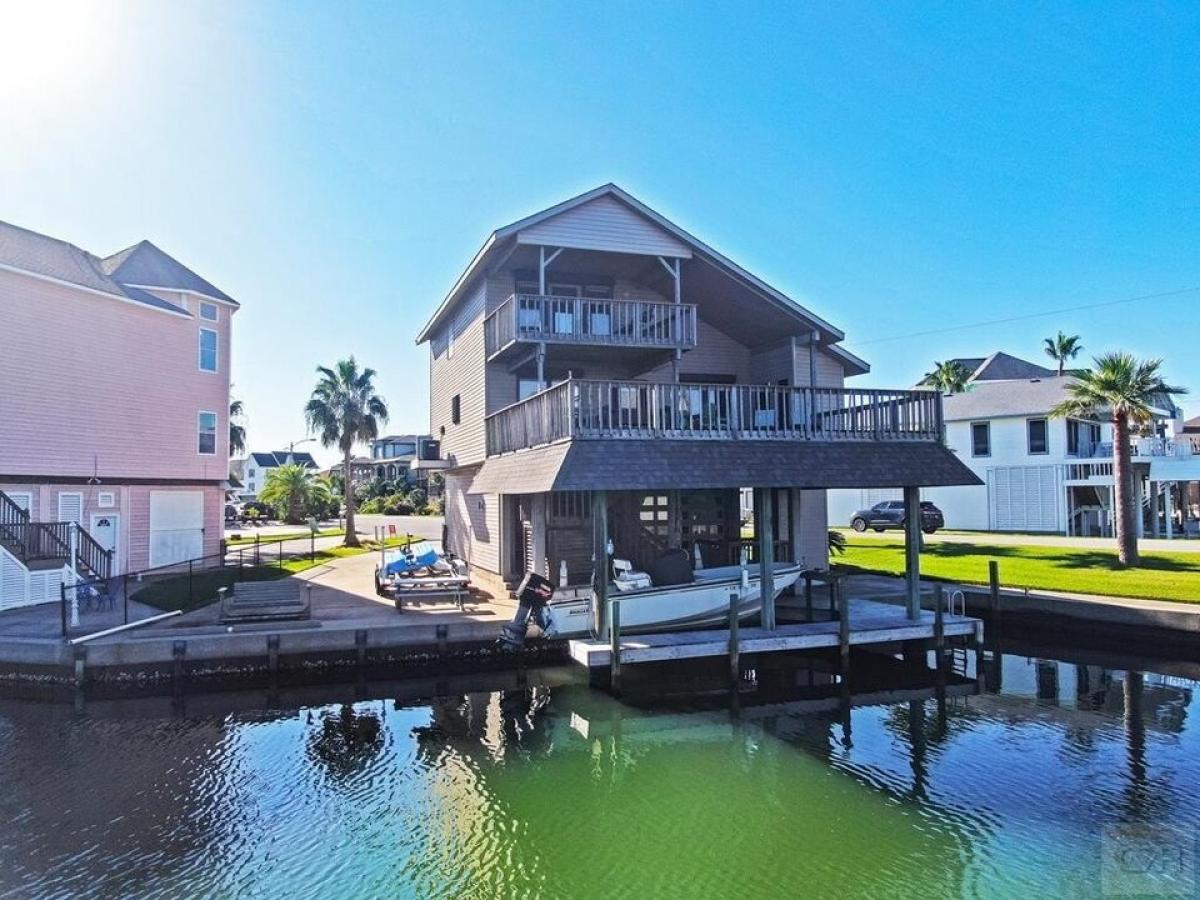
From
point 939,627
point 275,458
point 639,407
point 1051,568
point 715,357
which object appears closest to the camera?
point 639,407

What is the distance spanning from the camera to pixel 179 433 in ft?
82.5

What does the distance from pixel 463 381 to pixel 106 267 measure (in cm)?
1461

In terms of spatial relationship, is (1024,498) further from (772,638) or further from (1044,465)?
(772,638)

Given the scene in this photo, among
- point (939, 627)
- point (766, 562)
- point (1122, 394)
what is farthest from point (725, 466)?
point (1122, 394)

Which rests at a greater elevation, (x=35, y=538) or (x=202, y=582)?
(x=35, y=538)

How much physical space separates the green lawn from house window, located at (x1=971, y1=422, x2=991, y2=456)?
10269 millimetres

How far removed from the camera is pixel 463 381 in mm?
22328

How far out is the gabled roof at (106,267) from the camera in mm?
21828

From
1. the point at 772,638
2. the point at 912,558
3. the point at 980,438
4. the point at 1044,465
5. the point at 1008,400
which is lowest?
the point at 772,638

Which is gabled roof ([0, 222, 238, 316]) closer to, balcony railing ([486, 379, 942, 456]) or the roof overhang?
balcony railing ([486, 379, 942, 456])

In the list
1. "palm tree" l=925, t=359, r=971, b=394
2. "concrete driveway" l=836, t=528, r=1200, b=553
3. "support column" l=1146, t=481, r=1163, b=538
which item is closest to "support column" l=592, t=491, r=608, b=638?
"concrete driveway" l=836, t=528, r=1200, b=553

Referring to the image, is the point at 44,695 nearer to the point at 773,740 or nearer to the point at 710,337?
the point at 773,740

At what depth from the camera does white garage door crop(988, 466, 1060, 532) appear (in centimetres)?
3825

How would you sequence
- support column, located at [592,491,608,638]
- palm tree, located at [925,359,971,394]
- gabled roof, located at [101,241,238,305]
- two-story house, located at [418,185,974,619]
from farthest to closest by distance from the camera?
palm tree, located at [925,359,971,394] < gabled roof, located at [101,241,238,305] < two-story house, located at [418,185,974,619] < support column, located at [592,491,608,638]
